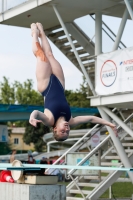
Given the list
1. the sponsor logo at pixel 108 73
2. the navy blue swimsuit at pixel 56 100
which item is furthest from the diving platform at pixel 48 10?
the navy blue swimsuit at pixel 56 100

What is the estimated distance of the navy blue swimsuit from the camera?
8766mm

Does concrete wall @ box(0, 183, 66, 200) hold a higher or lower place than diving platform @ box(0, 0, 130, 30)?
lower

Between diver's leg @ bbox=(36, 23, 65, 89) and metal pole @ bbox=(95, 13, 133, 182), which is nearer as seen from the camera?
diver's leg @ bbox=(36, 23, 65, 89)

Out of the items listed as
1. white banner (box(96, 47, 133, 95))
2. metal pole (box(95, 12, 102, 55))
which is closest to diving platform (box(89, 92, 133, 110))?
white banner (box(96, 47, 133, 95))

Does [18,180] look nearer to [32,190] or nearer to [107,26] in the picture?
[32,190]

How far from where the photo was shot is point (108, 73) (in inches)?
680

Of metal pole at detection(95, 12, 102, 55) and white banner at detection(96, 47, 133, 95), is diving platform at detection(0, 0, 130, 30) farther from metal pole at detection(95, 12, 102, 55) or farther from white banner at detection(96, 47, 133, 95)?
white banner at detection(96, 47, 133, 95)

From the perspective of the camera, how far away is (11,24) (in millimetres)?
19844

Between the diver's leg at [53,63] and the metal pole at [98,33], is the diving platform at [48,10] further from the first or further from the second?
the diver's leg at [53,63]

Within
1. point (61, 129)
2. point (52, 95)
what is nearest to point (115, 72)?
point (52, 95)

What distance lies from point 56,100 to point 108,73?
857cm

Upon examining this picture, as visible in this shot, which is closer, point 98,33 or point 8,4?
point 98,33

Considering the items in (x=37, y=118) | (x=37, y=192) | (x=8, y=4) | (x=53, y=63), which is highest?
(x=8, y=4)

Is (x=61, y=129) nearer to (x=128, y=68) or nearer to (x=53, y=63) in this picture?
Result: (x=53, y=63)
